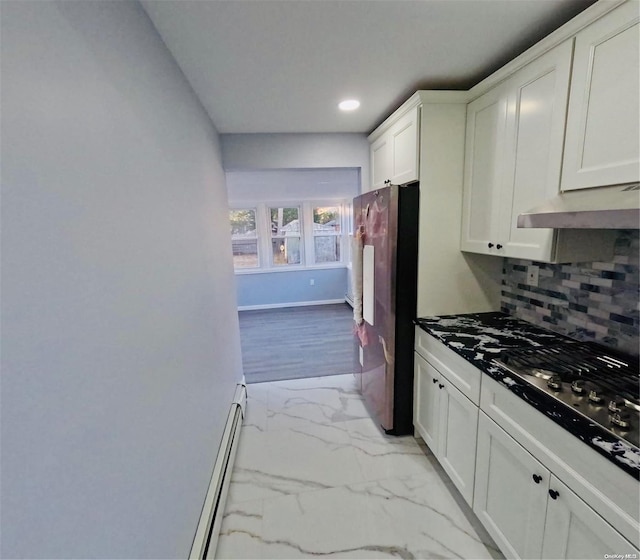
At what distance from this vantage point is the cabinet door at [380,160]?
2.38 meters

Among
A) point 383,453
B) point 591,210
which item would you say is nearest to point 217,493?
point 383,453

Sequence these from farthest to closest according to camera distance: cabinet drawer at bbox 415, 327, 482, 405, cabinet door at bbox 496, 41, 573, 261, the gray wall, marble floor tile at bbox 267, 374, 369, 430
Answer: marble floor tile at bbox 267, 374, 369, 430, cabinet drawer at bbox 415, 327, 482, 405, cabinet door at bbox 496, 41, 573, 261, the gray wall

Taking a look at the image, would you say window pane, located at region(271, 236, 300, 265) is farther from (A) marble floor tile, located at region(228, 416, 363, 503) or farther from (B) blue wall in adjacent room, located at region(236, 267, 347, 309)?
(A) marble floor tile, located at region(228, 416, 363, 503)

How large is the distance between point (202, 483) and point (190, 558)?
0.92 ft

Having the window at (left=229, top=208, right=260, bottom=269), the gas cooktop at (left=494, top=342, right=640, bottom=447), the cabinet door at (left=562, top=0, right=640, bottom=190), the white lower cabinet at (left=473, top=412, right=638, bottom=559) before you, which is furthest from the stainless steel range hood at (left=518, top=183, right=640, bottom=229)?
the window at (left=229, top=208, right=260, bottom=269)

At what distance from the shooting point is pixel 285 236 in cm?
610

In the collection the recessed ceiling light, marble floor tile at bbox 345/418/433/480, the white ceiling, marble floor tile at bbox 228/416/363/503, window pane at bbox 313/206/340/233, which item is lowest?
marble floor tile at bbox 228/416/363/503

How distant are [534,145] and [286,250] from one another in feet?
16.5

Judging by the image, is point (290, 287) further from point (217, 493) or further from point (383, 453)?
point (217, 493)

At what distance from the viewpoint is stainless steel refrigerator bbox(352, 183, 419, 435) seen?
197cm

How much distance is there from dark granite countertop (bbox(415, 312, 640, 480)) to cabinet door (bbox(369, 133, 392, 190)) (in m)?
1.19

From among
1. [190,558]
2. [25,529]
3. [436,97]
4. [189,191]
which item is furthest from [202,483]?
[436,97]

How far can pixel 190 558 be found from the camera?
4.17ft

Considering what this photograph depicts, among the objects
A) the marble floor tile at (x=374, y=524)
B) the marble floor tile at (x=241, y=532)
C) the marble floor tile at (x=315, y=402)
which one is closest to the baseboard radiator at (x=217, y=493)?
the marble floor tile at (x=241, y=532)
